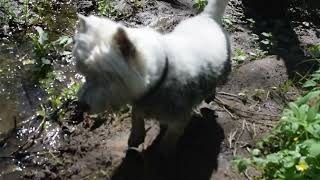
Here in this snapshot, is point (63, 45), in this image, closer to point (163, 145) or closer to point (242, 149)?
point (163, 145)

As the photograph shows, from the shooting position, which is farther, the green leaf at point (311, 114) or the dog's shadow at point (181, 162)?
the dog's shadow at point (181, 162)

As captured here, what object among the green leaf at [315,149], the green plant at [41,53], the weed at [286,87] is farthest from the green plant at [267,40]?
the green leaf at [315,149]

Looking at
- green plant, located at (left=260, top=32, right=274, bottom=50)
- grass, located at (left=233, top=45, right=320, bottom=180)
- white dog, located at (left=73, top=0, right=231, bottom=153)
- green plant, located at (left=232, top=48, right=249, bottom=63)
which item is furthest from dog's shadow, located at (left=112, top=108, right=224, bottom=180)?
green plant, located at (left=260, top=32, right=274, bottom=50)

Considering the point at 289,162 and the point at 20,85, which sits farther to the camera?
the point at 20,85


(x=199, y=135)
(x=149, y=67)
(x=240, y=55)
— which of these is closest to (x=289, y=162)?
(x=199, y=135)

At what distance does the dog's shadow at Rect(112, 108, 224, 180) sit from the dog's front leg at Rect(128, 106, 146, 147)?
3.0 inches

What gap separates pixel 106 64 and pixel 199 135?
159cm

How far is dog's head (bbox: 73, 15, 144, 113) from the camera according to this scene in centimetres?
308

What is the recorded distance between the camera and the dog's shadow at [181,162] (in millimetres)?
4031

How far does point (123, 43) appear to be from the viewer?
3.05 m

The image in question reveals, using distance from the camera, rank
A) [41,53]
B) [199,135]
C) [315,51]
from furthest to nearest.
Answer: [315,51] < [41,53] < [199,135]

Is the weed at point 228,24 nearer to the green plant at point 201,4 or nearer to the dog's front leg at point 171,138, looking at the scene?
the green plant at point 201,4

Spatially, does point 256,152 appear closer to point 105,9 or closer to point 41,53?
point 41,53

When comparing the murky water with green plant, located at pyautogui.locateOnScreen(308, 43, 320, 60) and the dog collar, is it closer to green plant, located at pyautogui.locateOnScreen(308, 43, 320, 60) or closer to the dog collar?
the dog collar
